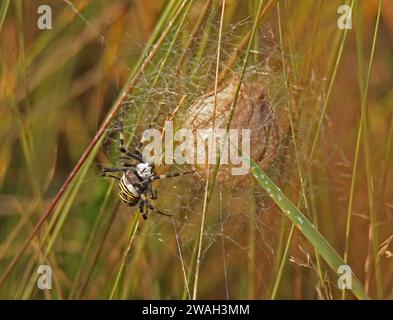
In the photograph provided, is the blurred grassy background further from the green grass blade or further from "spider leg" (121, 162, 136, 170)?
the green grass blade

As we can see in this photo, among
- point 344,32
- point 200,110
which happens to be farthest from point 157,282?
point 344,32

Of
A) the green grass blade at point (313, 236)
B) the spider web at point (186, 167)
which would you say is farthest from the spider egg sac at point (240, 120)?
the green grass blade at point (313, 236)

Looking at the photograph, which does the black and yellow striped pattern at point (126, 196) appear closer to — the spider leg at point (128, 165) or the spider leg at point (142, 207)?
the spider leg at point (142, 207)

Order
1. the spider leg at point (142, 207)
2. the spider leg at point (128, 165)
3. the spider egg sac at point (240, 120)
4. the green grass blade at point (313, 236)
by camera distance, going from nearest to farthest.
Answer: the green grass blade at point (313, 236) → the spider egg sac at point (240, 120) → the spider leg at point (142, 207) → the spider leg at point (128, 165)

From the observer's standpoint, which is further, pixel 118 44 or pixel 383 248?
pixel 118 44

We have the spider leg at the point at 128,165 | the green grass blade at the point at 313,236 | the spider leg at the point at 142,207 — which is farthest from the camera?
the spider leg at the point at 128,165
